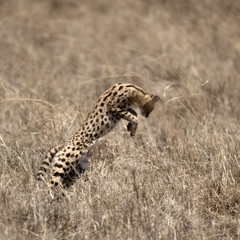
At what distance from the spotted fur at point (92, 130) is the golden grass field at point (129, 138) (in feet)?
0.54

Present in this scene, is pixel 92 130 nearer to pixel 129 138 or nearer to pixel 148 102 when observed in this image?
pixel 148 102

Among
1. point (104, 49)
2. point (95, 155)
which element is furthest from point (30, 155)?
point (104, 49)

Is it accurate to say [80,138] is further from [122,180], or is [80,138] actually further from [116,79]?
[116,79]

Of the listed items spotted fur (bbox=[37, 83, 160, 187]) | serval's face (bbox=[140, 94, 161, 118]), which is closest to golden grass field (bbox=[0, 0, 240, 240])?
spotted fur (bbox=[37, 83, 160, 187])

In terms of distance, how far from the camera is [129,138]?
661cm

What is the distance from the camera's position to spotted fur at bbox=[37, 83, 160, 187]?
5.41 metres

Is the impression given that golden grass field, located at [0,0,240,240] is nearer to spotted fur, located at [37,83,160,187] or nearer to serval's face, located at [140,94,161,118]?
spotted fur, located at [37,83,160,187]

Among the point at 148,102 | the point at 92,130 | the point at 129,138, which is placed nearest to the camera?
the point at 92,130

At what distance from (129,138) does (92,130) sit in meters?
1.06

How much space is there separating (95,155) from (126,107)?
0.60 m

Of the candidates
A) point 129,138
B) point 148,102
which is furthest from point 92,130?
point 129,138

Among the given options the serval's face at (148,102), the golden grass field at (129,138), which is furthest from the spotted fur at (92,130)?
the golden grass field at (129,138)

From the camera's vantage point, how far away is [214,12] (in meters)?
13.0

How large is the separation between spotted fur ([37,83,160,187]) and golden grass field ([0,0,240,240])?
0.17 meters
